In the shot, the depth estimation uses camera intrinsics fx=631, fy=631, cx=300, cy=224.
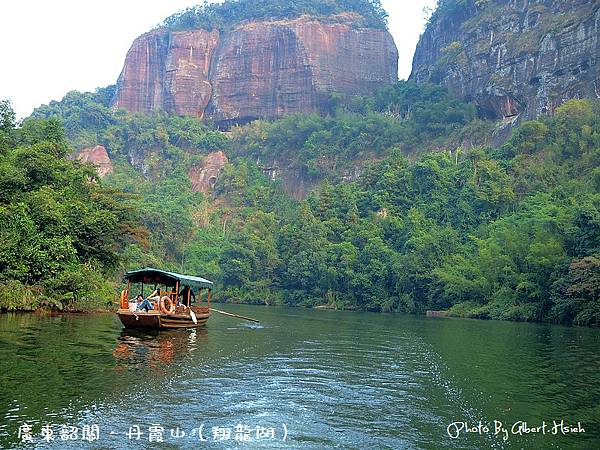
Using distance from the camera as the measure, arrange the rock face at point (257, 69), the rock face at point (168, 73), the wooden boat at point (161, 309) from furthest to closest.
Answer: the rock face at point (168, 73)
the rock face at point (257, 69)
the wooden boat at point (161, 309)

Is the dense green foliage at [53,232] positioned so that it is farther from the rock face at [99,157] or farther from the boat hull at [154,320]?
the rock face at [99,157]

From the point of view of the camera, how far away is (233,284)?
5956cm

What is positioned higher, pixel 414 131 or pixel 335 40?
pixel 335 40

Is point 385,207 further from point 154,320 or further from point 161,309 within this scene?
point 154,320

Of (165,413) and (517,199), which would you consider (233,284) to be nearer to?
(517,199)

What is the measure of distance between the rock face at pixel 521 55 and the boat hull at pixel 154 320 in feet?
167

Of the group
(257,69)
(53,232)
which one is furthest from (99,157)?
(53,232)

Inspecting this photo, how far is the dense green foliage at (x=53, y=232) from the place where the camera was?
23.8m

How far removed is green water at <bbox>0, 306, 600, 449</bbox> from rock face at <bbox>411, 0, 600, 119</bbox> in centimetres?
4843

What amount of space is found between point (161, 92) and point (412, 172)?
51.8 m

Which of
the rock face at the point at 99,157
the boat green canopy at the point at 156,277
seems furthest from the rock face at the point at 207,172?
the boat green canopy at the point at 156,277

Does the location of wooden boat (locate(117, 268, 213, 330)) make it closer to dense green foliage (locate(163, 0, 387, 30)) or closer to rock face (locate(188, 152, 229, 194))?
rock face (locate(188, 152, 229, 194))

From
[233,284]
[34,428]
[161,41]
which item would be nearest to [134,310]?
[34,428]

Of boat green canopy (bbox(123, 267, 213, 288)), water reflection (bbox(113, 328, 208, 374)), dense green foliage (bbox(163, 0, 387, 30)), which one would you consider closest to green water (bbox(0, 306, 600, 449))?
water reflection (bbox(113, 328, 208, 374))
